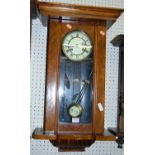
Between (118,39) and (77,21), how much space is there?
0.94 feet

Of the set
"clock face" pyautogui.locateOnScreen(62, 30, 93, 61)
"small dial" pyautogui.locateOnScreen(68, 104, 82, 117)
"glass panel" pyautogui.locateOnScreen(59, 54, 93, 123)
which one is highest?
"clock face" pyautogui.locateOnScreen(62, 30, 93, 61)

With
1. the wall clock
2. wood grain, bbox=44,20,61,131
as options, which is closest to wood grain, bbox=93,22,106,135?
the wall clock

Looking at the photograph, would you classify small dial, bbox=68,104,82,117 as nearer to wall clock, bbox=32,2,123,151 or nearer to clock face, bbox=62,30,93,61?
wall clock, bbox=32,2,123,151

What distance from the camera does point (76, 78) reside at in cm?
108

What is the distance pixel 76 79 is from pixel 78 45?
0.18 m

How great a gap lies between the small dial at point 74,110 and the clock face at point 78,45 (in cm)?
25

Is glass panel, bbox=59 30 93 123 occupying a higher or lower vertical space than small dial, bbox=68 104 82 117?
higher

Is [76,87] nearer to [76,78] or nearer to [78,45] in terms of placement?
[76,78]

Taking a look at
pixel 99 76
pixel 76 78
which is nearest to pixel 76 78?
pixel 76 78

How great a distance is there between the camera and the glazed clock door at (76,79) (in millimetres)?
1054

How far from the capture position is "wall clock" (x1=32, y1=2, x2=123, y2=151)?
40.5 inches

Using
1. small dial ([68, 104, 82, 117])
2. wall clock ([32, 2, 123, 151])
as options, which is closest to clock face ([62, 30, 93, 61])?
wall clock ([32, 2, 123, 151])
